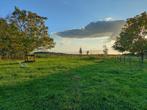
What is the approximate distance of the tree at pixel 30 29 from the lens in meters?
55.5

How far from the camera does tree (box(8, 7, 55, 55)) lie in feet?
182

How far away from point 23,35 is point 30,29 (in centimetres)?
231

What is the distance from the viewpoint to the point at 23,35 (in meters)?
54.9

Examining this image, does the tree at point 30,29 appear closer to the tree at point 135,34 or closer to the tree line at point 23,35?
the tree line at point 23,35

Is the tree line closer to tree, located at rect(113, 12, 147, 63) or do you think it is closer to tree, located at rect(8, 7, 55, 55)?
tree, located at rect(8, 7, 55, 55)

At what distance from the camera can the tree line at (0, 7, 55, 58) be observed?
52.8 meters

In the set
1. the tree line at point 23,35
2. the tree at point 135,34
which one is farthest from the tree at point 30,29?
the tree at point 135,34

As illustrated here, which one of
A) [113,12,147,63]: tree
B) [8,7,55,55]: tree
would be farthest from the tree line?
[113,12,147,63]: tree

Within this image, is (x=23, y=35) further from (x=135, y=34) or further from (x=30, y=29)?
(x=135, y=34)

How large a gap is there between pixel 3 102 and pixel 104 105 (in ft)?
13.6

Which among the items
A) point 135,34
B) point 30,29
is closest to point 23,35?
point 30,29

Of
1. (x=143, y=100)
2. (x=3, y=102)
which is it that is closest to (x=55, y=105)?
(x=3, y=102)

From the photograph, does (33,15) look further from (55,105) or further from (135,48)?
(55,105)

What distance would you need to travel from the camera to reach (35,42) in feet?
184
